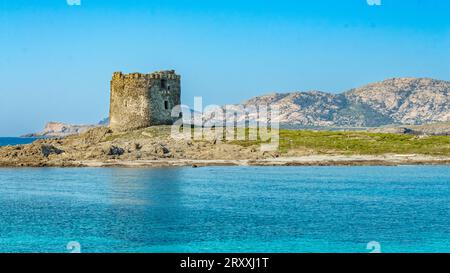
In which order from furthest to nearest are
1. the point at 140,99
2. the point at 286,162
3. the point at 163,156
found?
the point at 140,99, the point at 163,156, the point at 286,162

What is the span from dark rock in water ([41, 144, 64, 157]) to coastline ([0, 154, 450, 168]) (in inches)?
66.8

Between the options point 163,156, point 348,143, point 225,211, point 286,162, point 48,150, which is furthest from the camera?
point 348,143

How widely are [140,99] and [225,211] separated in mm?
34965

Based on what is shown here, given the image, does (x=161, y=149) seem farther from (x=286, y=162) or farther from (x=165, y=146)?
(x=286, y=162)

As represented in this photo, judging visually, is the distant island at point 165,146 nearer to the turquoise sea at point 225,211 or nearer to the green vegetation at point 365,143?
the green vegetation at point 365,143

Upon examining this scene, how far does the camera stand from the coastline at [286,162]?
57375 millimetres

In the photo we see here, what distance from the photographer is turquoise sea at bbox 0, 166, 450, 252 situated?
25.9m

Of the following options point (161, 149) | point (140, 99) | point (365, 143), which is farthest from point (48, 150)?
point (365, 143)

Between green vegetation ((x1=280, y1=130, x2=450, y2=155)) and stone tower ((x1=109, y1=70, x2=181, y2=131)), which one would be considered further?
stone tower ((x1=109, y1=70, x2=181, y2=131))

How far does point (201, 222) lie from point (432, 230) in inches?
380

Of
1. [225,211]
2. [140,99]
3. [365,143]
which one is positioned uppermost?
[140,99]

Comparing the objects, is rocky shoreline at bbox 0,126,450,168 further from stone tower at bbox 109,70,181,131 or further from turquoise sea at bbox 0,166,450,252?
turquoise sea at bbox 0,166,450,252

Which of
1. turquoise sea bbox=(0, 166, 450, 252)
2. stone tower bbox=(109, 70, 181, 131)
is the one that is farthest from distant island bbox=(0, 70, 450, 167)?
turquoise sea bbox=(0, 166, 450, 252)

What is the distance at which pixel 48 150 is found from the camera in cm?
6159
